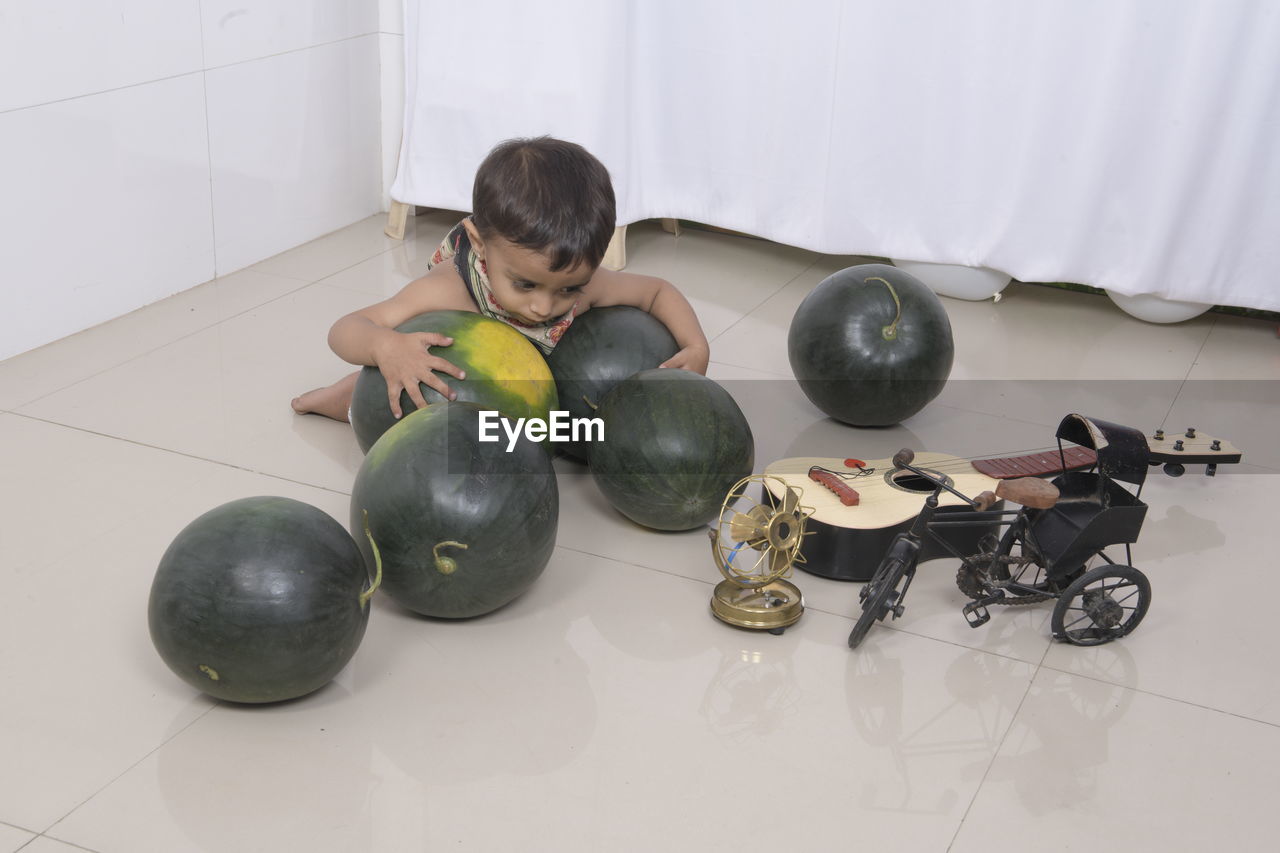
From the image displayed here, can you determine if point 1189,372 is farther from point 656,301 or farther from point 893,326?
point 656,301

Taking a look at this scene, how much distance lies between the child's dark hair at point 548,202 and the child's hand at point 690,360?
236mm

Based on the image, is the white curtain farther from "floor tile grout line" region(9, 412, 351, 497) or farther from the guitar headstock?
"floor tile grout line" region(9, 412, 351, 497)

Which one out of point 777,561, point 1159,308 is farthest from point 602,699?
point 1159,308

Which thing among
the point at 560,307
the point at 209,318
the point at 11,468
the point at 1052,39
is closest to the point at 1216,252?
the point at 1052,39

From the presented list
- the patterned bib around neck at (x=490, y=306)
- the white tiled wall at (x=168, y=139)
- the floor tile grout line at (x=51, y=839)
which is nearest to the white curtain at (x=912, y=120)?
the white tiled wall at (x=168, y=139)

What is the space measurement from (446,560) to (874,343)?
107 cm

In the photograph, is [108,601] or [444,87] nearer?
[108,601]

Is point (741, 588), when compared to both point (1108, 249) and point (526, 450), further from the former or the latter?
point (1108, 249)

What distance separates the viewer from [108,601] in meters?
1.85

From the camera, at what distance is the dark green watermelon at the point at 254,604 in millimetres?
1521

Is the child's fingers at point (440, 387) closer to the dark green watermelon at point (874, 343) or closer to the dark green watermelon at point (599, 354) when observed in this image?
the dark green watermelon at point (599, 354)

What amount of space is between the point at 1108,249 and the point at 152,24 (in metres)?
2.38

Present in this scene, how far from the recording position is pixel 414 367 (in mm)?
2008

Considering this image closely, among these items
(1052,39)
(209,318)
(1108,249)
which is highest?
(1052,39)
